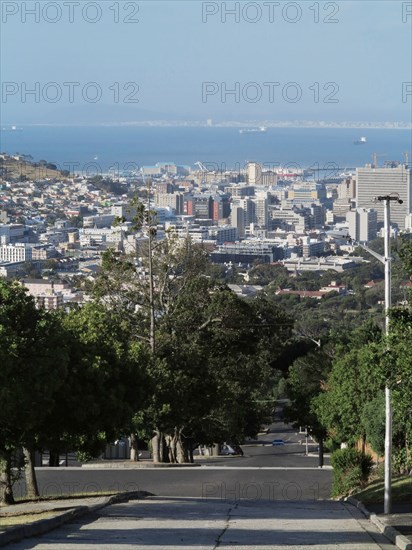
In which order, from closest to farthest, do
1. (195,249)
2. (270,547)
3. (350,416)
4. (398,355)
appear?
1. (270,547)
2. (398,355)
3. (350,416)
4. (195,249)

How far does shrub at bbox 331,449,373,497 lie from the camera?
83.0ft

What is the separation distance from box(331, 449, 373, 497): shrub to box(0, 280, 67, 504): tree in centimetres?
827

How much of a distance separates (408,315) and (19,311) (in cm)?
532

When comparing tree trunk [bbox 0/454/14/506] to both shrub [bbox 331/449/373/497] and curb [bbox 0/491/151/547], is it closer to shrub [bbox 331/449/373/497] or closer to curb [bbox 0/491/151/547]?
curb [bbox 0/491/151/547]

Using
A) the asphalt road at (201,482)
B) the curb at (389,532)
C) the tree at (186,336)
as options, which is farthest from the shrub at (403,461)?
the tree at (186,336)

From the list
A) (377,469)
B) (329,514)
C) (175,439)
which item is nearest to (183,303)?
(175,439)

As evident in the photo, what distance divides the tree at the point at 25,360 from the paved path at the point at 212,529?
1677mm

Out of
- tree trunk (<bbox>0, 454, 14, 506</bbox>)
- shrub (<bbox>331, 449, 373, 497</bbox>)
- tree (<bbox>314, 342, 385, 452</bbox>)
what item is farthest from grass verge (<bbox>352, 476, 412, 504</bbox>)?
tree (<bbox>314, 342, 385, 452</bbox>)

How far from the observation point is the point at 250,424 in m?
49.7

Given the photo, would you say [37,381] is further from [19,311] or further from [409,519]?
[409,519]

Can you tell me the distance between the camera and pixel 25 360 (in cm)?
1725

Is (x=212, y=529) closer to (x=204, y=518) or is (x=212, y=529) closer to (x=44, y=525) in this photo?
(x=204, y=518)

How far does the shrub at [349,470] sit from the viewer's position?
83.0 ft

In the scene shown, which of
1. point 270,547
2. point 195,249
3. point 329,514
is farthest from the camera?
point 195,249
